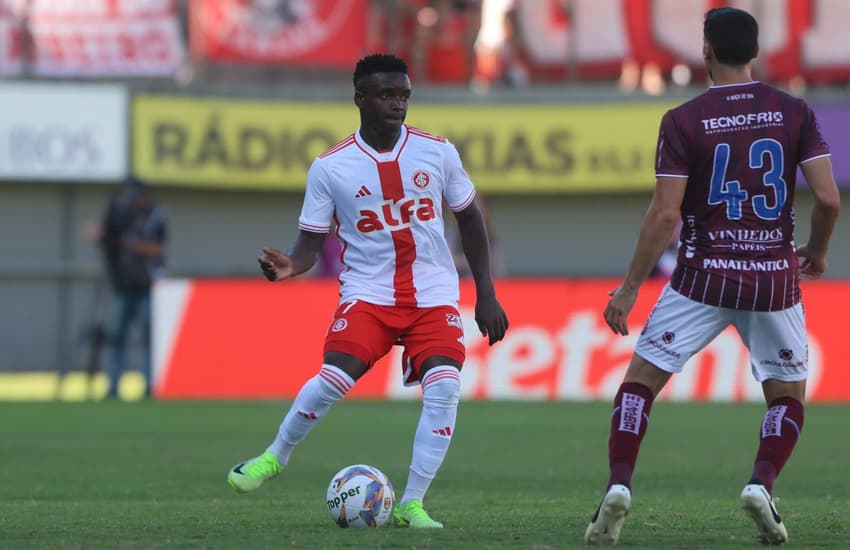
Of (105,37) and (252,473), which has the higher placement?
(252,473)

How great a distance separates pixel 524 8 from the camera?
2412 centimetres

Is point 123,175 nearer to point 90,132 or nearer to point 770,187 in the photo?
point 90,132

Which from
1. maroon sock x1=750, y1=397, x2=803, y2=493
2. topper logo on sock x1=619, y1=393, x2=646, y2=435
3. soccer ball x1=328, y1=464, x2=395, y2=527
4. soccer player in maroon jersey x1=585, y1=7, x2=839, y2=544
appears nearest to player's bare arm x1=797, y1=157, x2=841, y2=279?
soccer player in maroon jersey x1=585, y1=7, x2=839, y2=544

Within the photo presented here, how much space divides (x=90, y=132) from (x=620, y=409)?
57.1 ft

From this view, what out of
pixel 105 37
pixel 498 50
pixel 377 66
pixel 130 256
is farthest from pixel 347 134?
pixel 377 66

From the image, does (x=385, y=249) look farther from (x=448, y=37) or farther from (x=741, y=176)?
(x=448, y=37)

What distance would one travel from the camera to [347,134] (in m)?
23.7

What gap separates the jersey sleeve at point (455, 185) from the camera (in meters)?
8.16

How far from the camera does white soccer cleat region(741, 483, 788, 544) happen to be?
22.0 ft

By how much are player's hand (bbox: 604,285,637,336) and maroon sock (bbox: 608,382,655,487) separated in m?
0.31

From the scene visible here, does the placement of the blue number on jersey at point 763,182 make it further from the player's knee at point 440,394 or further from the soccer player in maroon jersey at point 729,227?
the player's knee at point 440,394

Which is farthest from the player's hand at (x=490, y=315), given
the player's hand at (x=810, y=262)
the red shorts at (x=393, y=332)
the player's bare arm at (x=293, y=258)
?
the player's hand at (x=810, y=262)

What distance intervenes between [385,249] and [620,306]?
1.47 meters

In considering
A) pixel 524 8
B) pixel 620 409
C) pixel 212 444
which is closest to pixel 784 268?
pixel 620 409
